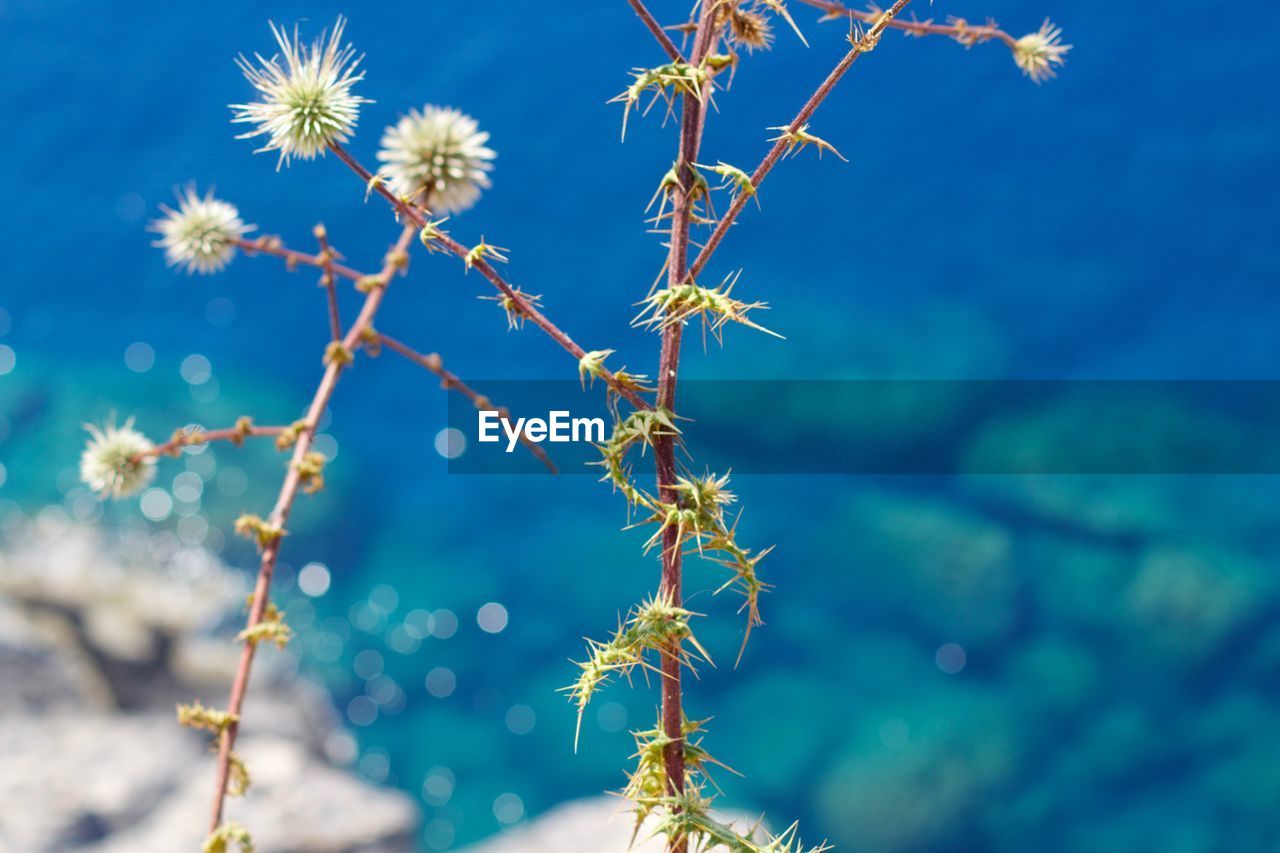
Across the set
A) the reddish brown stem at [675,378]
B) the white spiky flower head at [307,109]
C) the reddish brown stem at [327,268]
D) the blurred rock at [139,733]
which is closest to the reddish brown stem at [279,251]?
the reddish brown stem at [327,268]

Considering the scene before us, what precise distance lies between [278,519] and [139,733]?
2.02m

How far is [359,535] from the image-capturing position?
3.29 meters

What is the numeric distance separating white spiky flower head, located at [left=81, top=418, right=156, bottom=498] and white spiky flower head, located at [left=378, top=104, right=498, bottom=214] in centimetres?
25

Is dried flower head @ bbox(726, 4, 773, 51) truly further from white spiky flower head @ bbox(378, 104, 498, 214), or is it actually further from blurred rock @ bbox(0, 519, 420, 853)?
blurred rock @ bbox(0, 519, 420, 853)

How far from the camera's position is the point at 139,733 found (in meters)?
2.33

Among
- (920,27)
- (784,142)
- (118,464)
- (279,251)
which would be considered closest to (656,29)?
(784,142)

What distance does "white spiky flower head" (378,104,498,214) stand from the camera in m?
0.50

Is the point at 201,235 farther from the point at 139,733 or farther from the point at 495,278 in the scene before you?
the point at 139,733

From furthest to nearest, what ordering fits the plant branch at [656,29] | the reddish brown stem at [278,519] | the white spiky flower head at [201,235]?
the white spiky flower head at [201,235] → the reddish brown stem at [278,519] → the plant branch at [656,29]

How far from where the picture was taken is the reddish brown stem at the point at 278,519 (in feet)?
1.75

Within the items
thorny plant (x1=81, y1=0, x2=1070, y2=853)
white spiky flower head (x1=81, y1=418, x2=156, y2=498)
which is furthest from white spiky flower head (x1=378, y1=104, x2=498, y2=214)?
white spiky flower head (x1=81, y1=418, x2=156, y2=498)

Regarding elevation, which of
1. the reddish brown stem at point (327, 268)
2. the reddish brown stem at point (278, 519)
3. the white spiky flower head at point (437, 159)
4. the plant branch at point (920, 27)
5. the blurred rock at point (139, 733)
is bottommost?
the reddish brown stem at point (278, 519)

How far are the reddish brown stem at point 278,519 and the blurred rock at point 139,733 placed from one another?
63.5 inches

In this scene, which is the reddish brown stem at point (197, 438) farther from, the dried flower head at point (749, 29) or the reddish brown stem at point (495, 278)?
the dried flower head at point (749, 29)
